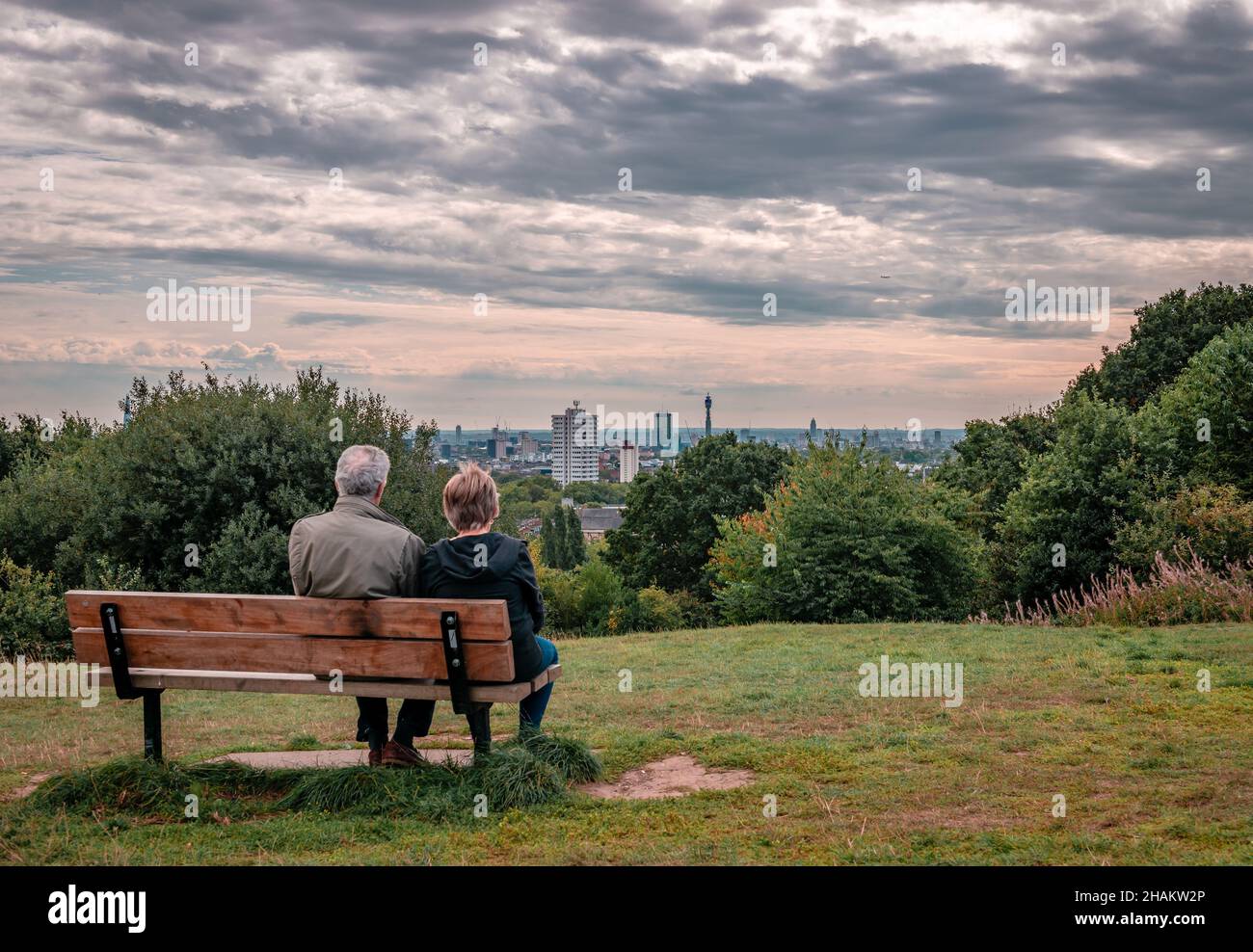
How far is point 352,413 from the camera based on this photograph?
23.8 meters

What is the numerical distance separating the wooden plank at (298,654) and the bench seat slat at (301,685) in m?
0.06

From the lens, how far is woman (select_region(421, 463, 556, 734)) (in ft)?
19.2

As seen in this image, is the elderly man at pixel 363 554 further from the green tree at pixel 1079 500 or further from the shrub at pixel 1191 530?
Answer: the green tree at pixel 1079 500

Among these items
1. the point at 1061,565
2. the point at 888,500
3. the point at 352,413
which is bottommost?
the point at 1061,565

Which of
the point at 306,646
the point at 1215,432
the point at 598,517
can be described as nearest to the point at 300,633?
the point at 306,646

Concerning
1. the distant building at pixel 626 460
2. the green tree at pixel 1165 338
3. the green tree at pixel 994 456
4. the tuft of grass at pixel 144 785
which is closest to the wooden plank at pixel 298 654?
the tuft of grass at pixel 144 785

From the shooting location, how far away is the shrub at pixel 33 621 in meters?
17.7

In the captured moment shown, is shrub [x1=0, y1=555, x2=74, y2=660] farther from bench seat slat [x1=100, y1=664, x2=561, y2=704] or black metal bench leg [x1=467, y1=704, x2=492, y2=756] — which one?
black metal bench leg [x1=467, y1=704, x2=492, y2=756]

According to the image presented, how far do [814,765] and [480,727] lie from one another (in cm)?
198

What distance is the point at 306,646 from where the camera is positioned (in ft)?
18.5
